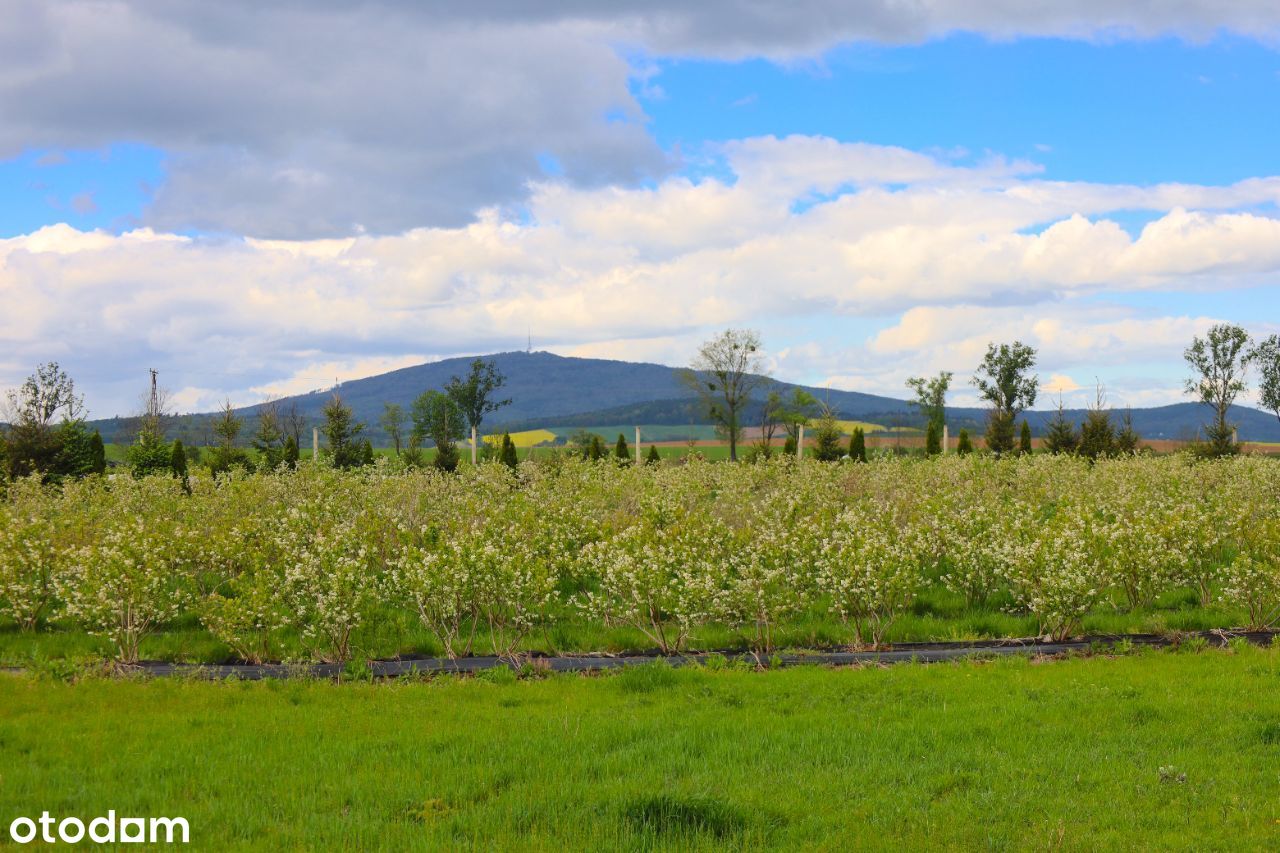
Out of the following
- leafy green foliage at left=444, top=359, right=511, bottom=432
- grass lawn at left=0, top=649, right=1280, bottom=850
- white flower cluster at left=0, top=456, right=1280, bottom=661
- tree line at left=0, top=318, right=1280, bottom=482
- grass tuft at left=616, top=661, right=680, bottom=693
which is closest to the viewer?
grass lawn at left=0, top=649, right=1280, bottom=850

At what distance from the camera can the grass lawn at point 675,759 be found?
645 centimetres

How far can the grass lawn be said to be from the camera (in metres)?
6.45

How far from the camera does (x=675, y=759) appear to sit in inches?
311

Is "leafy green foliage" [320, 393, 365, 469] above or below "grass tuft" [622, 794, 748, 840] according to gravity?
above

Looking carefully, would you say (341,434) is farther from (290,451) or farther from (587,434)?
(587,434)

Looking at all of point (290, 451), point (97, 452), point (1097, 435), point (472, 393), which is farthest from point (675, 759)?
point (472, 393)

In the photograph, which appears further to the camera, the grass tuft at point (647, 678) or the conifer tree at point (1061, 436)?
the conifer tree at point (1061, 436)

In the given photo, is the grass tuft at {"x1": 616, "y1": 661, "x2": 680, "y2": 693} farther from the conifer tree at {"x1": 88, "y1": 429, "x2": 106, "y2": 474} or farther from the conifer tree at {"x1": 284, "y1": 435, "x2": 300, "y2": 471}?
the conifer tree at {"x1": 284, "y1": 435, "x2": 300, "y2": 471}

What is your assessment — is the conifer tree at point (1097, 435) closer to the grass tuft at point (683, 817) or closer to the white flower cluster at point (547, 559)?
the white flower cluster at point (547, 559)

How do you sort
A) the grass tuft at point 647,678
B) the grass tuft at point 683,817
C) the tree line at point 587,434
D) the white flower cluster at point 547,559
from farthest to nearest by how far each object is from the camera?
the tree line at point 587,434
the white flower cluster at point 547,559
the grass tuft at point 647,678
the grass tuft at point 683,817

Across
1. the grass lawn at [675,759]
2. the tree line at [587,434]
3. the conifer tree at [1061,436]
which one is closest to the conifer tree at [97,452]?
the tree line at [587,434]

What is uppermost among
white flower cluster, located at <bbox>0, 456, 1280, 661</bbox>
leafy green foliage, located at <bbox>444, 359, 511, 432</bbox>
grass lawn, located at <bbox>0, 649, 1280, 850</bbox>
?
leafy green foliage, located at <bbox>444, 359, 511, 432</bbox>

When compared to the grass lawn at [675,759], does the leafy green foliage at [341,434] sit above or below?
above

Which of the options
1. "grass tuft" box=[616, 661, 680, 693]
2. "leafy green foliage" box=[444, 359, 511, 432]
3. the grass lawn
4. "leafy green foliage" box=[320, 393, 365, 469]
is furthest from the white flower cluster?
"leafy green foliage" box=[444, 359, 511, 432]
